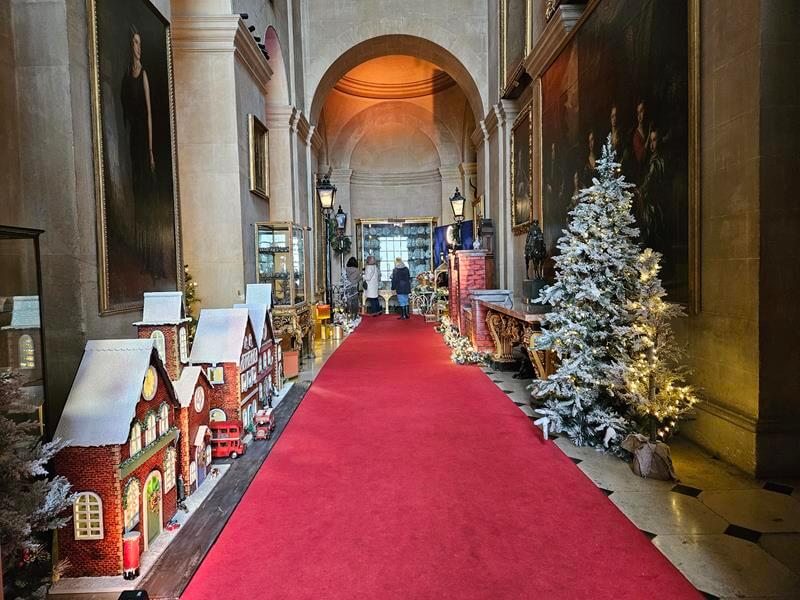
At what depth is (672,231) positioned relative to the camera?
15.4ft

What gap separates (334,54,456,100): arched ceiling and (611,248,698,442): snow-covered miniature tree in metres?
15.8

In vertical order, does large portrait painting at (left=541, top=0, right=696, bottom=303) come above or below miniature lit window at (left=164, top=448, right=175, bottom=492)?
above

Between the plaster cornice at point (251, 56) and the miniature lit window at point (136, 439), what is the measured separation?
20.4 ft

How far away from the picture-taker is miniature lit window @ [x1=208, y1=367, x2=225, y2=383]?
4457mm

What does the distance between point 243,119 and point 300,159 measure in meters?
4.17

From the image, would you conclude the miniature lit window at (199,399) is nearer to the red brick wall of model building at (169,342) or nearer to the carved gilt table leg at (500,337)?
the red brick wall of model building at (169,342)

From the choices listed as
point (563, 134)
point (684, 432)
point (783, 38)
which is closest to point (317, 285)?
point (563, 134)

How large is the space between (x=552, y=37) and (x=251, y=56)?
472cm

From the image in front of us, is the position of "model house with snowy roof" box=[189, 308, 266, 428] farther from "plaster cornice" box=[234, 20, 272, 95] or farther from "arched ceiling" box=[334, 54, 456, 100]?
"arched ceiling" box=[334, 54, 456, 100]

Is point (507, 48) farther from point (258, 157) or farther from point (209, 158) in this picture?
point (209, 158)

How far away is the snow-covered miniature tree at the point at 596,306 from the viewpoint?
438 centimetres

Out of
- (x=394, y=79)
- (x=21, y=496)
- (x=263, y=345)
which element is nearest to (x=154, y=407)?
(x=21, y=496)

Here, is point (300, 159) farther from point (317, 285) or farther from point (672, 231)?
point (672, 231)

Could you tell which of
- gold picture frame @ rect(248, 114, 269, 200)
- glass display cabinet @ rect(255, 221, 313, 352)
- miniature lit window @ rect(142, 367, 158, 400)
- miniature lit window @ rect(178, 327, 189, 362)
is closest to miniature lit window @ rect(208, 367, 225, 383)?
miniature lit window @ rect(178, 327, 189, 362)
